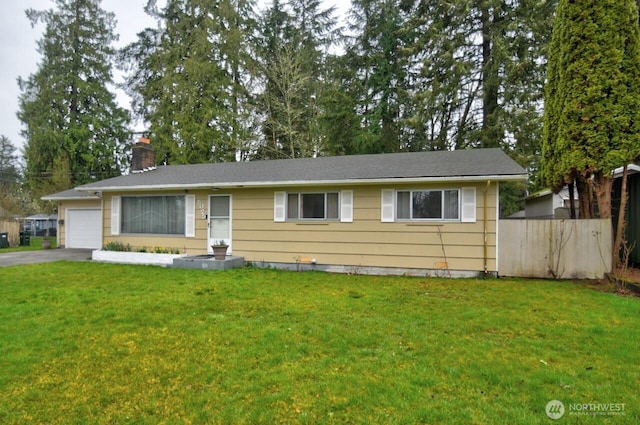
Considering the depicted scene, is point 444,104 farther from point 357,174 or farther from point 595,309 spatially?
point 595,309

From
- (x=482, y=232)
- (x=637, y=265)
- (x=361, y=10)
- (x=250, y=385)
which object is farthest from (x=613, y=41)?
(x=361, y=10)

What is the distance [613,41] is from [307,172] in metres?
7.47

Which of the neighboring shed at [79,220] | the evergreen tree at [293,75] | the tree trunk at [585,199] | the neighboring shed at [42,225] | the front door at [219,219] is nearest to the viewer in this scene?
the tree trunk at [585,199]

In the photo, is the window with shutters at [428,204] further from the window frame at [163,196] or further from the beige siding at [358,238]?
the window frame at [163,196]

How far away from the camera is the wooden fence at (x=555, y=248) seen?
7.59 meters

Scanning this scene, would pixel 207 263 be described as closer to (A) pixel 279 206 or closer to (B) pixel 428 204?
(A) pixel 279 206

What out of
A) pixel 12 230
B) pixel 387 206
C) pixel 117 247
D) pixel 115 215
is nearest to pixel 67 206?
pixel 12 230

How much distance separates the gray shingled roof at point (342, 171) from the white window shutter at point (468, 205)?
0.48 metres

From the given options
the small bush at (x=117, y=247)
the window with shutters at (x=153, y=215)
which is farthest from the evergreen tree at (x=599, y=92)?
the small bush at (x=117, y=247)

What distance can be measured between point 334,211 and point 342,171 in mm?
1147

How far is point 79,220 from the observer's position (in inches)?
621

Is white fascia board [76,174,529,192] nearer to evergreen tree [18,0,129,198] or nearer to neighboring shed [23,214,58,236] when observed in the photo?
evergreen tree [18,0,129,198]

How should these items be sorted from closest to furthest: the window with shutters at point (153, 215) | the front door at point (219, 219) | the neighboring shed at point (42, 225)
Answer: the front door at point (219, 219) → the window with shutters at point (153, 215) → the neighboring shed at point (42, 225)

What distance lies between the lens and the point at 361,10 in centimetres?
1972
